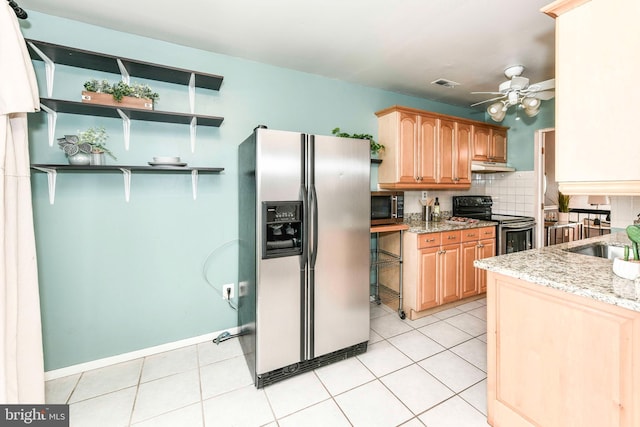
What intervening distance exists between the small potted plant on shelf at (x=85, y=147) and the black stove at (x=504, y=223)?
13.1ft

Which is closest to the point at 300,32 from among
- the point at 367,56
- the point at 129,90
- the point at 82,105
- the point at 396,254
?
the point at 367,56

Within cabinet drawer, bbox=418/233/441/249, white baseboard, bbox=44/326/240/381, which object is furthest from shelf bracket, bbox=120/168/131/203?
cabinet drawer, bbox=418/233/441/249

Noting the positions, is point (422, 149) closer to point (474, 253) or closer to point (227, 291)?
point (474, 253)

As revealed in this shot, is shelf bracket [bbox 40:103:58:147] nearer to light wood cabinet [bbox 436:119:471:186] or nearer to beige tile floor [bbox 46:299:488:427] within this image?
beige tile floor [bbox 46:299:488:427]

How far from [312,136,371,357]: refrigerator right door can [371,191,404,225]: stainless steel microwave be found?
66cm

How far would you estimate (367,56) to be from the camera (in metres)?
2.49

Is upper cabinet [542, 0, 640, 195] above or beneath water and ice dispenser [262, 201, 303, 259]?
above

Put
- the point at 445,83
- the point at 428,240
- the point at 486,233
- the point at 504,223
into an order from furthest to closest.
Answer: the point at 504,223 → the point at 486,233 → the point at 445,83 → the point at 428,240

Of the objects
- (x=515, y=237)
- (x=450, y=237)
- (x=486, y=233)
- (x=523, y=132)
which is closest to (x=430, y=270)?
(x=450, y=237)

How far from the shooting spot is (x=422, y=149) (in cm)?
318

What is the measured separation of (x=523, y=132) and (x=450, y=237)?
2.23 metres

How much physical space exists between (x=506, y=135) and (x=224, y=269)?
426 centimetres

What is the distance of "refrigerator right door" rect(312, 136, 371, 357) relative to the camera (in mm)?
2000

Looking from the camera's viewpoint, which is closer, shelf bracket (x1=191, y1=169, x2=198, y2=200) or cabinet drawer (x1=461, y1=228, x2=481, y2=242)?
shelf bracket (x1=191, y1=169, x2=198, y2=200)
